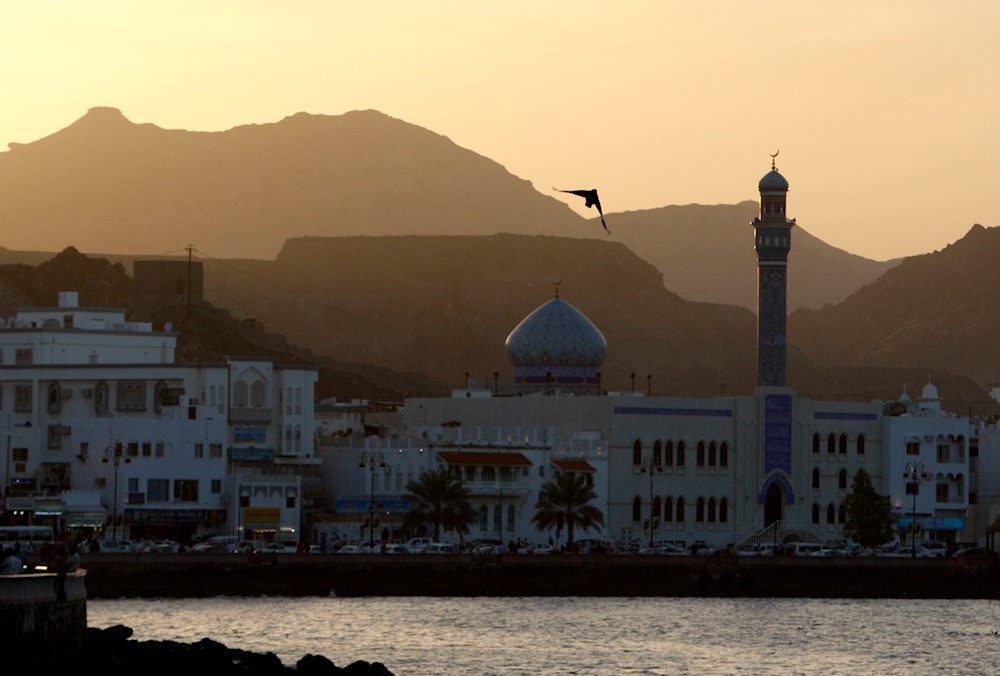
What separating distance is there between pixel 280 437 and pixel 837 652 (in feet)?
109

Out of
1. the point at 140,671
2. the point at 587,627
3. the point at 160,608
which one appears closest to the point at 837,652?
the point at 587,627

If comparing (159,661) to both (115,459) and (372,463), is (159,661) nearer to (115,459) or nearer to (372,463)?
(115,459)

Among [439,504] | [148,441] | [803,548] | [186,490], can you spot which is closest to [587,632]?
[439,504]

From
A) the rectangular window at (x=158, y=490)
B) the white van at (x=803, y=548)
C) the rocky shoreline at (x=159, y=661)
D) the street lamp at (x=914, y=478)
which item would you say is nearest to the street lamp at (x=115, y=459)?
the rectangular window at (x=158, y=490)

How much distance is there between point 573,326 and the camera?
112750 mm

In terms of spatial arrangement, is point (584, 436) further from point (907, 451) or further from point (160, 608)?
point (160, 608)

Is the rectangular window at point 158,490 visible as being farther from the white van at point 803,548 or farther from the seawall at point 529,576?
the white van at point 803,548

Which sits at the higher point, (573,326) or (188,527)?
(573,326)

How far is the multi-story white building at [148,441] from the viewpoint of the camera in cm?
9212

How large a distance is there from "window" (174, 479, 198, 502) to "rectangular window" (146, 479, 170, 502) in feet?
1.26

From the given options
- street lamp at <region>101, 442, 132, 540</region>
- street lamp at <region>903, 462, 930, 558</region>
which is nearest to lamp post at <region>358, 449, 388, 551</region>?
street lamp at <region>101, 442, 132, 540</region>

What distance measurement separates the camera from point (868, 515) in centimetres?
10200

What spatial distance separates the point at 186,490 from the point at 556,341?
23306 millimetres

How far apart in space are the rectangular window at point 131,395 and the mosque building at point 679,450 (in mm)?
7324
